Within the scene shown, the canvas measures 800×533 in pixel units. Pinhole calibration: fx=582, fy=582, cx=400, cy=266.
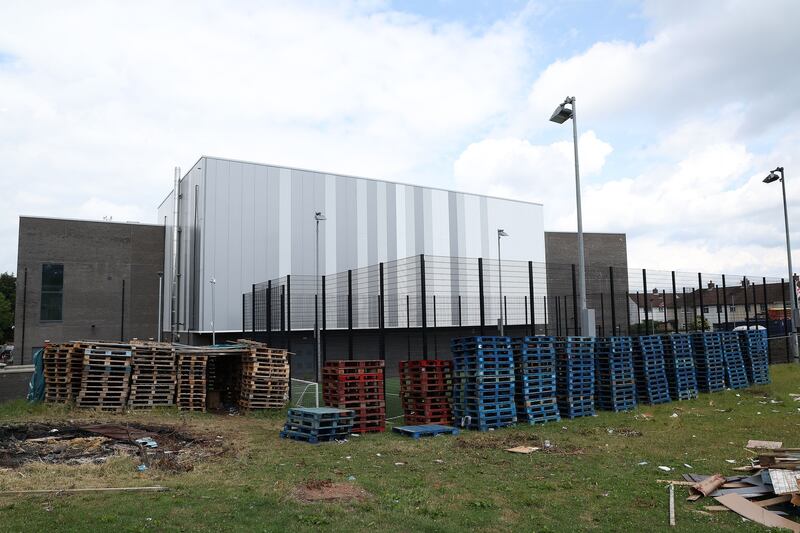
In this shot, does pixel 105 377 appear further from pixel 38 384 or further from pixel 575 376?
pixel 575 376

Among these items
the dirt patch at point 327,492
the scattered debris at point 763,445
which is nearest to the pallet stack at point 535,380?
the scattered debris at point 763,445

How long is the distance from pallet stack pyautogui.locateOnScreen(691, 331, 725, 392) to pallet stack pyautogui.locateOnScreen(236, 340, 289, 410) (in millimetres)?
13424

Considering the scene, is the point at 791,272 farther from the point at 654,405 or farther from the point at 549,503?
the point at 549,503

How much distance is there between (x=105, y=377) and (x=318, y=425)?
7717 millimetres

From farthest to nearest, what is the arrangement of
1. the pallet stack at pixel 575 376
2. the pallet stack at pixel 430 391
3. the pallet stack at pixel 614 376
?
the pallet stack at pixel 614 376, the pallet stack at pixel 575 376, the pallet stack at pixel 430 391

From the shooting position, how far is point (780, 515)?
6.48m

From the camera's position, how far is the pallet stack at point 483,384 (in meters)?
13.6

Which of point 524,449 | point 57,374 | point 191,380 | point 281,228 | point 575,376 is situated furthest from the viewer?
point 281,228

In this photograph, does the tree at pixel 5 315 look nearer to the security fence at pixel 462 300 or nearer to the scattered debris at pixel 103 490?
the security fence at pixel 462 300

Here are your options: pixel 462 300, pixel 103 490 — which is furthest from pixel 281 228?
pixel 103 490

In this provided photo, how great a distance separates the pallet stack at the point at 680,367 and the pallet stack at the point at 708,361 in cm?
75

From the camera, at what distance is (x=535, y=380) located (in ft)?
46.9

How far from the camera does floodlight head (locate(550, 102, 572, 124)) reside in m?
15.4

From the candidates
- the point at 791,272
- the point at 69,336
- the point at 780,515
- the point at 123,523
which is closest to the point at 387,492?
the point at 123,523
